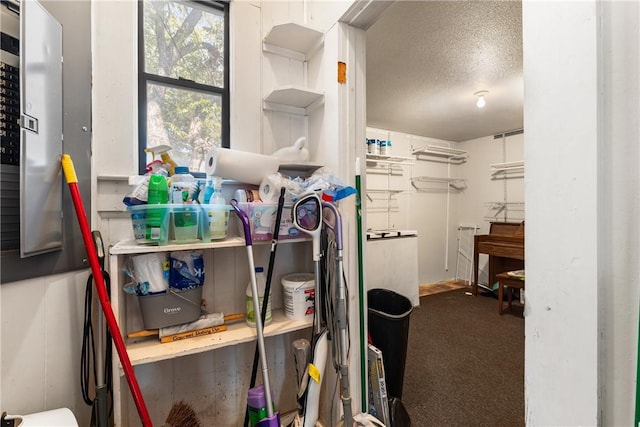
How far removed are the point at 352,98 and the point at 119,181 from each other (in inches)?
45.4

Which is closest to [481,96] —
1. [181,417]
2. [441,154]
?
[441,154]

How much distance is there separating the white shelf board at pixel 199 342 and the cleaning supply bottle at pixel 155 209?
1.42 feet

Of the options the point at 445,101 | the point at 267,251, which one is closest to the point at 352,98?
the point at 267,251

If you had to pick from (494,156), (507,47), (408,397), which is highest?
(507,47)

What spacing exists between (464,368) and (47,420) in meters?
2.43

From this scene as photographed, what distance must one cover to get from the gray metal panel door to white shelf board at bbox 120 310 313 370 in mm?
489

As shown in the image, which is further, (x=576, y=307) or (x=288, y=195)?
(x=288, y=195)

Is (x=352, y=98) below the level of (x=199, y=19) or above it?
below

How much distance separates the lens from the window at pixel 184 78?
1.35 meters

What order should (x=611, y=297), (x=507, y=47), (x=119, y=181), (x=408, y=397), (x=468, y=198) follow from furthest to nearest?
(x=468, y=198) < (x=507, y=47) < (x=408, y=397) < (x=119, y=181) < (x=611, y=297)

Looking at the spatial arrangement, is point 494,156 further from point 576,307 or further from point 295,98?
point 576,307

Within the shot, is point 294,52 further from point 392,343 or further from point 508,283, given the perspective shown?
point 508,283

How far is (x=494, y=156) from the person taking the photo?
439cm

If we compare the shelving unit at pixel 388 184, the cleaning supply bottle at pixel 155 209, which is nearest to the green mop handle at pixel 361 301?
the cleaning supply bottle at pixel 155 209
